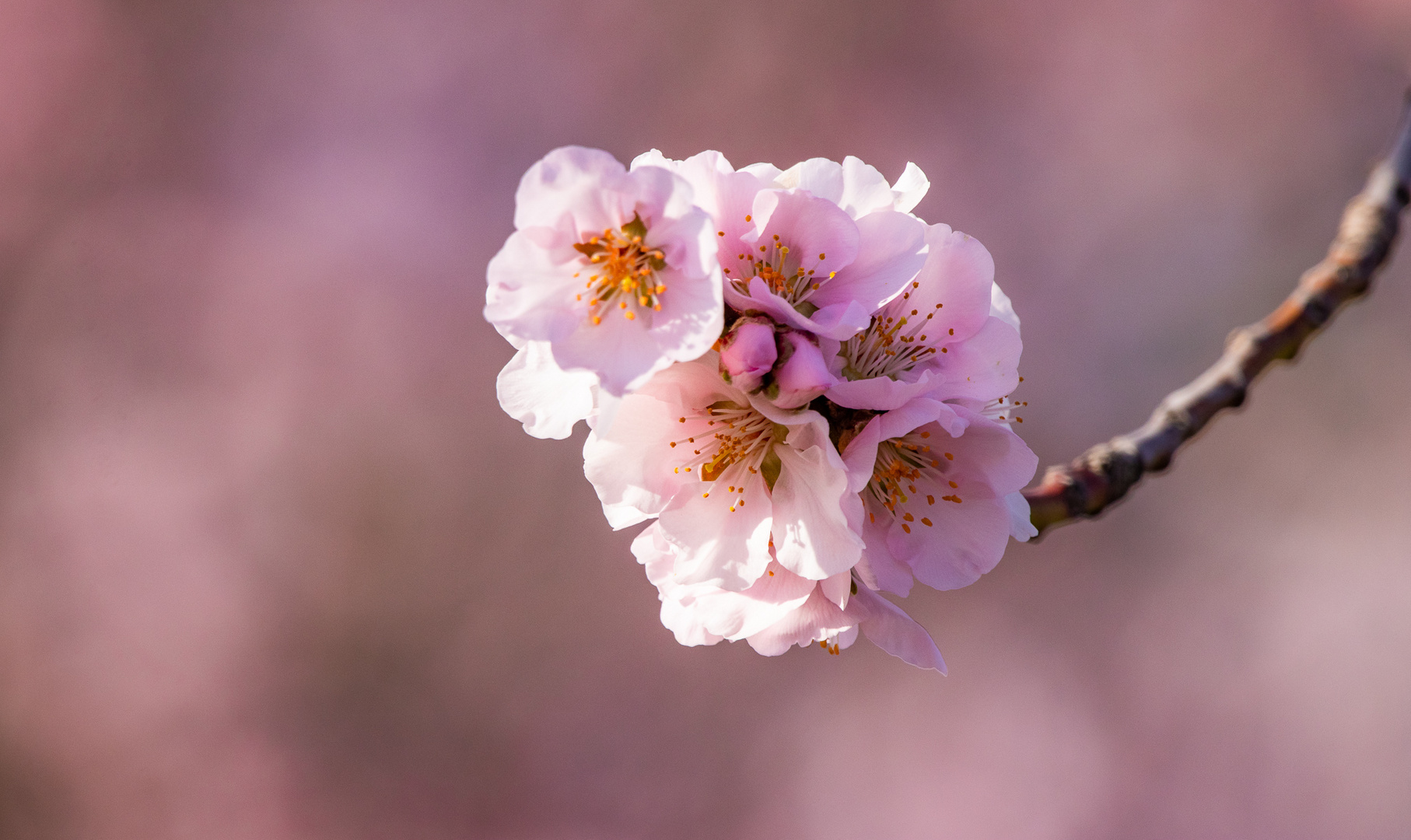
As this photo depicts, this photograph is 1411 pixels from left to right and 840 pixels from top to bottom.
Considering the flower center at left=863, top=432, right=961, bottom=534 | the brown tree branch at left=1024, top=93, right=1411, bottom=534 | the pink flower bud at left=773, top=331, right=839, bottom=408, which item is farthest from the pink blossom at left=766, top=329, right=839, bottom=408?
the brown tree branch at left=1024, top=93, right=1411, bottom=534

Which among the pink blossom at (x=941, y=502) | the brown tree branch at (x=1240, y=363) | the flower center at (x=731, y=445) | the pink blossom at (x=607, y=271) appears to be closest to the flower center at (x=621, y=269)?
the pink blossom at (x=607, y=271)

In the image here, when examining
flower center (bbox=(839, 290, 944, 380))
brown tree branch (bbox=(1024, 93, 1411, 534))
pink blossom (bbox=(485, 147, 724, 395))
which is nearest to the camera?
pink blossom (bbox=(485, 147, 724, 395))

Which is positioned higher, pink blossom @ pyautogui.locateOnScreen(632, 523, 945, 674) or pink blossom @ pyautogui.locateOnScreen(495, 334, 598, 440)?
pink blossom @ pyautogui.locateOnScreen(495, 334, 598, 440)

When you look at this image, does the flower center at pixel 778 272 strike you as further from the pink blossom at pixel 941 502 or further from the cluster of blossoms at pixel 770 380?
the pink blossom at pixel 941 502

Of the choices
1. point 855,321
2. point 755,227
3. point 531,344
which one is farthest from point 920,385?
point 531,344

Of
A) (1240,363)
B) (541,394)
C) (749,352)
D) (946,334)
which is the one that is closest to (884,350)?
(946,334)

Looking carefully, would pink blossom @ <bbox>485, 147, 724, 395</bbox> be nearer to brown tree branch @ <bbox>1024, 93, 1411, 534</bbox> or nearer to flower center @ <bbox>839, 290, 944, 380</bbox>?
flower center @ <bbox>839, 290, 944, 380</bbox>

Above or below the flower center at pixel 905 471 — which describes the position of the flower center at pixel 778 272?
above

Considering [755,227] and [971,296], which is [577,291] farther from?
[971,296]
